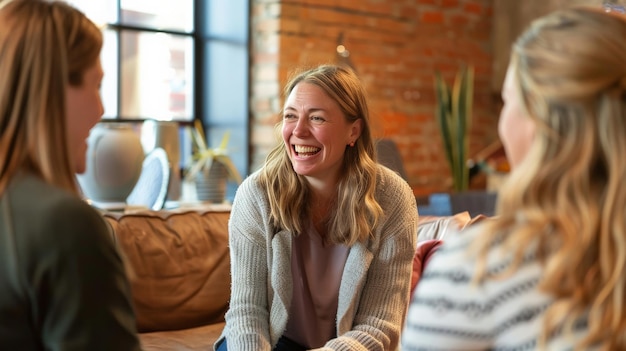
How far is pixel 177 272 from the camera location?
285 centimetres

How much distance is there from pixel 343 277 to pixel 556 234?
1.21m

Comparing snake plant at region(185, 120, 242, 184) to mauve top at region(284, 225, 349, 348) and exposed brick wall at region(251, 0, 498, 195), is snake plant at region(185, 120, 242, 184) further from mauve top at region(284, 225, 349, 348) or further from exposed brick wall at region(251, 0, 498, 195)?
mauve top at region(284, 225, 349, 348)

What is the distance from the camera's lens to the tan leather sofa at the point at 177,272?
2.77 m

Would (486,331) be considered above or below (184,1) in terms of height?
below

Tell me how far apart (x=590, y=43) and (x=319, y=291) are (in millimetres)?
1351

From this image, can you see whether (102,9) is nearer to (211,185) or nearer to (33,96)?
(211,185)

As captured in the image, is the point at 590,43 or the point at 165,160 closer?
the point at 590,43

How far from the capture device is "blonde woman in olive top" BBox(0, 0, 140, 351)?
3.74 ft

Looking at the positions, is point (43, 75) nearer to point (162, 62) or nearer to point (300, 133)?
point (300, 133)

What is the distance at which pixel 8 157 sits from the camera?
1.21m

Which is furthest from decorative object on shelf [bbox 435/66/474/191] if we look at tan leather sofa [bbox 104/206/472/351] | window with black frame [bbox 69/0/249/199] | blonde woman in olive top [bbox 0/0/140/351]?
blonde woman in olive top [bbox 0/0/140/351]

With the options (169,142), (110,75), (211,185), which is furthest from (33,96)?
(110,75)

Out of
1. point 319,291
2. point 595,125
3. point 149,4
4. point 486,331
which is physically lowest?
point 319,291

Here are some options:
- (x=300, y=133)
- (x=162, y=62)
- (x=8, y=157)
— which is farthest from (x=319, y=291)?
A: (x=162, y=62)
